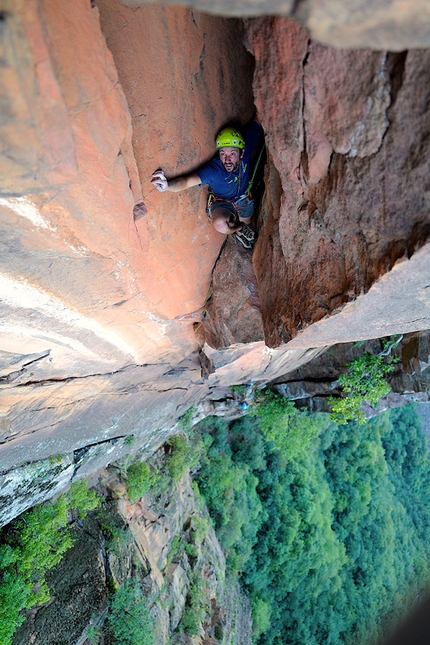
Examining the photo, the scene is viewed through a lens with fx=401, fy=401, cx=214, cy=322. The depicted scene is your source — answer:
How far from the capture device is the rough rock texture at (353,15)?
0.99m

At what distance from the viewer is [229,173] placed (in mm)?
3150

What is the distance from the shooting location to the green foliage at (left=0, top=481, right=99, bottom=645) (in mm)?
5562

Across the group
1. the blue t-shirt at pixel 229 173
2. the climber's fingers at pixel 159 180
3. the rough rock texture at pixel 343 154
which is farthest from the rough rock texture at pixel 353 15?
the blue t-shirt at pixel 229 173

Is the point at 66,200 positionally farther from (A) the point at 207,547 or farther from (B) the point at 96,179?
(A) the point at 207,547

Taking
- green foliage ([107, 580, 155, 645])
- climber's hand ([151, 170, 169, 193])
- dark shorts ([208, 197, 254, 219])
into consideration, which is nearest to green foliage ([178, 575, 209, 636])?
green foliage ([107, 580, 155, 645])

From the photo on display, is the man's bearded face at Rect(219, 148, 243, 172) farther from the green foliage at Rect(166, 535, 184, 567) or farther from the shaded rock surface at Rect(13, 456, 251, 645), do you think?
the green foliage at Rect(166, 535, 184, 567)

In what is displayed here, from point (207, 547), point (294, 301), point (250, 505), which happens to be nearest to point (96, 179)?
point (294, 301)

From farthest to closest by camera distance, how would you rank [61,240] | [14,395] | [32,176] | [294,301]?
[14,395], [294,301], [61,240], [32,176]

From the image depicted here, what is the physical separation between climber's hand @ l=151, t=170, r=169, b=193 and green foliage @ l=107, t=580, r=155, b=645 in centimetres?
684

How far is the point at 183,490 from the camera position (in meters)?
9.99

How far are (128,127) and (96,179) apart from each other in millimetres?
343

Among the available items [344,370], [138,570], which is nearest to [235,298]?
[344,370]

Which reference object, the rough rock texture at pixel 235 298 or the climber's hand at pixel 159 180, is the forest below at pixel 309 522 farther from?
the climber's hand at pixel 159 180

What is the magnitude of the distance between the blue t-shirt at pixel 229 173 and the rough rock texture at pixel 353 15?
2066 mm
